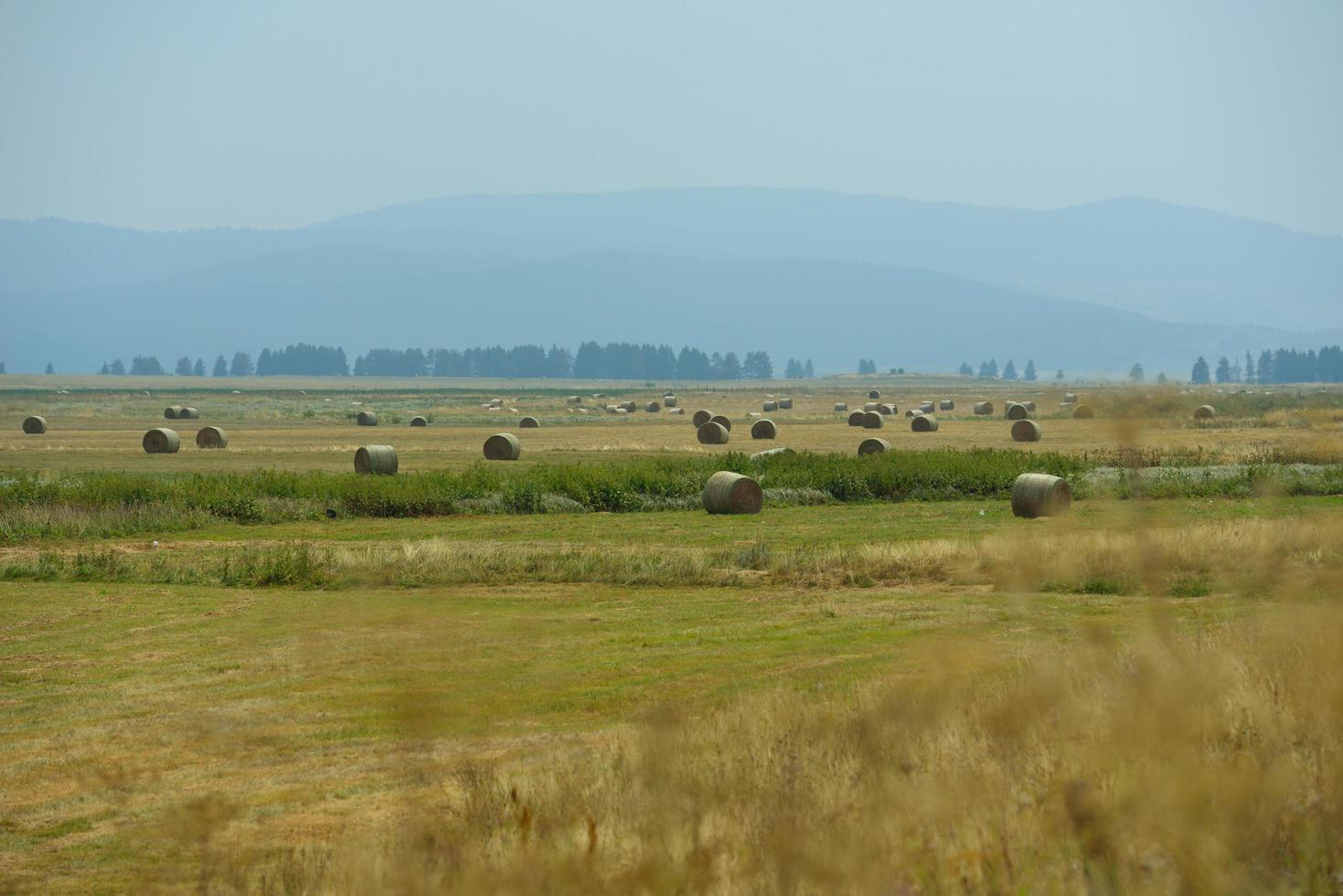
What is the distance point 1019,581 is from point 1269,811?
2.08m

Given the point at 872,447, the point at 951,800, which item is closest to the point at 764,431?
the point at 872,447

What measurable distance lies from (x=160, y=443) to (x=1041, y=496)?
45.9 meters

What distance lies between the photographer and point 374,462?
52125 millimetres

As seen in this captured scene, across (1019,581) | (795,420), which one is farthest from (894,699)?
(795,420)

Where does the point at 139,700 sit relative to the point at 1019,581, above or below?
below

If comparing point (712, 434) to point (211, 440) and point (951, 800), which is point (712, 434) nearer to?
point (211, 440)

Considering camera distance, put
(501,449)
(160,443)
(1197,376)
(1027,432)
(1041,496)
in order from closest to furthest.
A: (1197,376), (1041,496), (501,449), (160,443), (1027,432)

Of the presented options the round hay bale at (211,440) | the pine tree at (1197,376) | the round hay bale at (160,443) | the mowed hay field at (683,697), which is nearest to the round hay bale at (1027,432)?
the mowed hay field at (683,697)

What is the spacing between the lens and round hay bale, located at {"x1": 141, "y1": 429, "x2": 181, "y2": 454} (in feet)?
222

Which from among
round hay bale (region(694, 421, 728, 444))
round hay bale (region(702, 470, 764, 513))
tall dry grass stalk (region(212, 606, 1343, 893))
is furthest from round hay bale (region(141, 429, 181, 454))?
tall dry grass stalk (region(212, 606, 1343, 893))

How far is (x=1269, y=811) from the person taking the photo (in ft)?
24.6

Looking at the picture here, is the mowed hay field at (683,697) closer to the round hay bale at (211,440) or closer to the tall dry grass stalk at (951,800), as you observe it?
the tall dry grass stalk at (951,800)

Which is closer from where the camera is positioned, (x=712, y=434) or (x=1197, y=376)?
(x=1197, y=376)

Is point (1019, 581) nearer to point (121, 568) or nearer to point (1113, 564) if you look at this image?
point (1113, 564)
